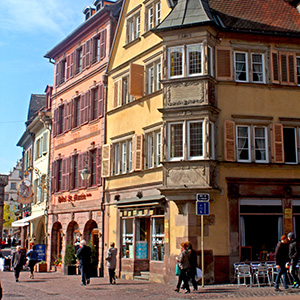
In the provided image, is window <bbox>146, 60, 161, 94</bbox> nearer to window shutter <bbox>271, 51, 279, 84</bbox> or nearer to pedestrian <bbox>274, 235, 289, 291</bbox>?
window shutter <bbox>271, 51, 279, 84</bbox>

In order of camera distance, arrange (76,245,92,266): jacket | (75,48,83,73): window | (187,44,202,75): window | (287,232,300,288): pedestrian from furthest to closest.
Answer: (75,48,83,73): window < (187,44,202,75): window < (76,245,92,266): jacket < (287,232,300,288): pedestrian

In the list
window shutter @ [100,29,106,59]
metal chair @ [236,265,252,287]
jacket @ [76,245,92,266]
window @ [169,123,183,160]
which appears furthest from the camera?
window shutter @ [100,29,106,59]

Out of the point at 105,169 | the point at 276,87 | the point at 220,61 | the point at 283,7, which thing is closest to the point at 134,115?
the point at 105,169

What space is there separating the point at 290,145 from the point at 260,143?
50.4 inches

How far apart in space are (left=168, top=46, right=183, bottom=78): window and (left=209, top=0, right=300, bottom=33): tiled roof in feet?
7.74

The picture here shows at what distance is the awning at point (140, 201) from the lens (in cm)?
2131

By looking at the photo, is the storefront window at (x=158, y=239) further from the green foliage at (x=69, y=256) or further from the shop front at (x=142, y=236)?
the green foliage at (x=69, y=256)

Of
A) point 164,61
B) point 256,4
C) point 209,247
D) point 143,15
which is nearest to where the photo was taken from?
point 209,247

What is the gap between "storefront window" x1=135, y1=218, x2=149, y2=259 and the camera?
2294 cm

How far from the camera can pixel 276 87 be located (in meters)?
21.1

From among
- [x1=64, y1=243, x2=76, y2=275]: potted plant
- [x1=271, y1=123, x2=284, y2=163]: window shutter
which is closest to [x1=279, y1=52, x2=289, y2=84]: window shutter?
[x1=271, y1=123, x2=284, y2=163]: window shutter

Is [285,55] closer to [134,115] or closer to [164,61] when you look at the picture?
[164,61]

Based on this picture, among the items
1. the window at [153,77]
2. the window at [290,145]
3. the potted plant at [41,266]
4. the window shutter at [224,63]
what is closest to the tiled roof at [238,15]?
the window shutter at [224,63]

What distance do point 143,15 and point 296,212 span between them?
37.0 ft
